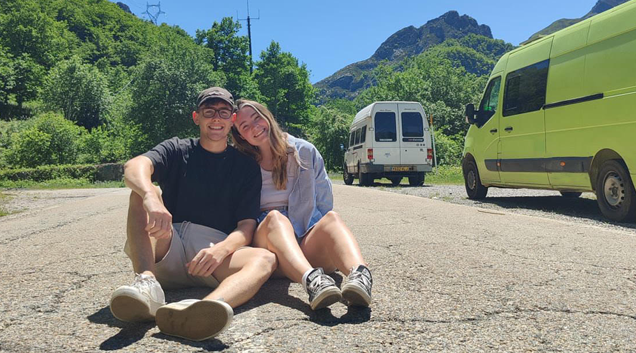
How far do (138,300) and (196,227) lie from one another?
75 cm

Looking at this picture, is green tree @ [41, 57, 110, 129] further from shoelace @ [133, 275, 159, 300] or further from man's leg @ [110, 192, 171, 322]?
shoelace @ [133, 275, 159, 300]

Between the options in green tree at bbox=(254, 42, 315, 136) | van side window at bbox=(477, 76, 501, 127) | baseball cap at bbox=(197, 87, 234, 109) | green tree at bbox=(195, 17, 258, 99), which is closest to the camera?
baseball cap at bbox=(197, 87, 234, 109)

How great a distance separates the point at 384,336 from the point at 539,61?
7.15 metres

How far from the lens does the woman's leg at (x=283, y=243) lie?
2.76 meters

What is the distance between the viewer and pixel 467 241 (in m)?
5.08

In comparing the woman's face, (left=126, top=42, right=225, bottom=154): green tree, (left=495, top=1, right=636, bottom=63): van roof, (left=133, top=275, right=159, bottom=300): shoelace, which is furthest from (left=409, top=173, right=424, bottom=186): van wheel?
(left=126, top=42, right=225, bottom=154): green tree

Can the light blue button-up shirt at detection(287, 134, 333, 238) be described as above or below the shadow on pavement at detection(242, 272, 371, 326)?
above

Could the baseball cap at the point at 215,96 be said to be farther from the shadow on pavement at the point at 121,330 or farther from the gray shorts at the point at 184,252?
the shadow on pavement at the point at 121,330

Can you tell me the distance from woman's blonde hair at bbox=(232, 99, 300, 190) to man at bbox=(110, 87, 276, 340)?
174 millimetres

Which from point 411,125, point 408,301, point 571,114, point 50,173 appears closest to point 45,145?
point 50,173

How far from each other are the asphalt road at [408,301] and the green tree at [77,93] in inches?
1848

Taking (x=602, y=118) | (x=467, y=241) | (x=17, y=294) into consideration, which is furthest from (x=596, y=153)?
(x=17, y=294)

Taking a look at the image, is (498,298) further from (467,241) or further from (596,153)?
(596,153)

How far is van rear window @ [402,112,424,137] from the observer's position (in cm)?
1659
